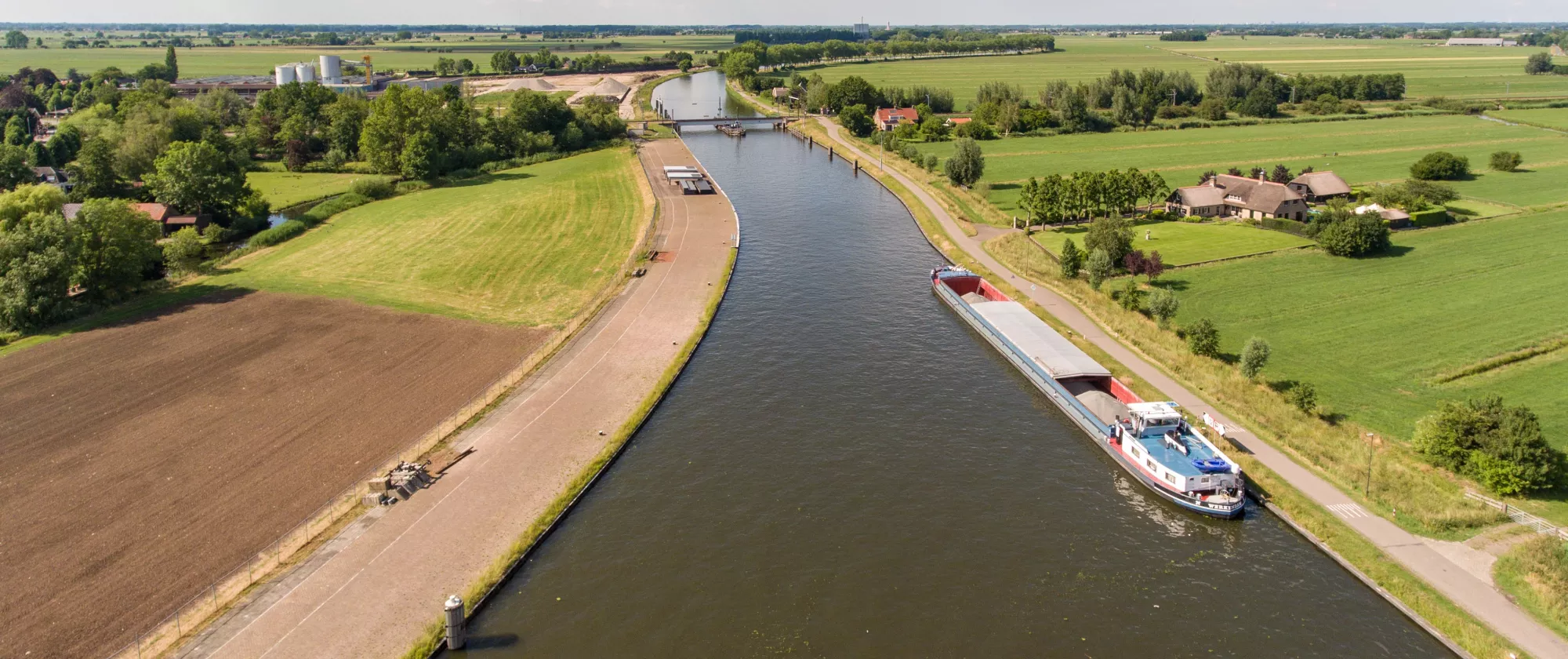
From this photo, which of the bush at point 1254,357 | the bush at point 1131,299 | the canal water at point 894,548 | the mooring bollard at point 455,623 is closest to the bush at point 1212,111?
the bush at point 1131,299

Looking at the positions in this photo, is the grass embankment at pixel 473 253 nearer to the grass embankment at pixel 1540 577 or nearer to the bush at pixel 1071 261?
the bush at pixel 1071 261

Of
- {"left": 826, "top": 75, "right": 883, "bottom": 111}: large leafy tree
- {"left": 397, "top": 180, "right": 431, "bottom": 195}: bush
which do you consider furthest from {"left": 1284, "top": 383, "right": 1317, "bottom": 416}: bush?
{"left": 826, "top": 75, "right": 883, "bottom": 111}: large leafy tree

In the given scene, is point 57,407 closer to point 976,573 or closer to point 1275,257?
point 976,573

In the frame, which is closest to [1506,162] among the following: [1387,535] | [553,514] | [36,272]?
[1387,535]

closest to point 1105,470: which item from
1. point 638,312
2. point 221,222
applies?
point 638,312

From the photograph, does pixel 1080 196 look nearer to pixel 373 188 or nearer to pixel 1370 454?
pixel 1370 454
